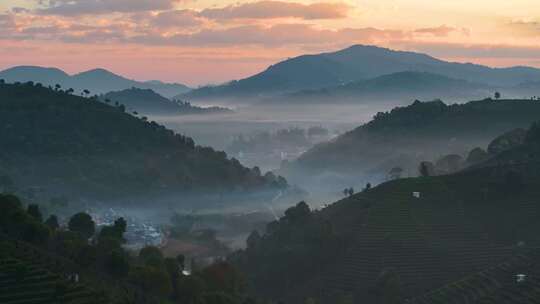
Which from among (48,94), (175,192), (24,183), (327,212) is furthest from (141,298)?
(48,94)

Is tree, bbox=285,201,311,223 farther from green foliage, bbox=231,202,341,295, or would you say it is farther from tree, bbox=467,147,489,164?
tree, bbox=467,147,489,164

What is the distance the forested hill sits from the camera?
150500 millimetres

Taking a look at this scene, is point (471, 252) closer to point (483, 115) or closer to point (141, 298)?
point (141, 298)

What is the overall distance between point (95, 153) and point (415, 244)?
95.5 metres

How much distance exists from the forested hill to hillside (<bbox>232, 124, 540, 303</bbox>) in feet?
211

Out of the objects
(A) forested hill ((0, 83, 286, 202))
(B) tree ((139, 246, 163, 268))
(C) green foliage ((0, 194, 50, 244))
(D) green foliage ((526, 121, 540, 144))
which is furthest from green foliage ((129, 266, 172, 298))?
(A) forested hill ((0, 83, 286, 202))

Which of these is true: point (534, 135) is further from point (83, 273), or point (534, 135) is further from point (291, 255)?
point (83, 273)

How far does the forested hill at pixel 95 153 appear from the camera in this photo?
5925 inches

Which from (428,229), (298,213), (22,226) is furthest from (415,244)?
(22,226)

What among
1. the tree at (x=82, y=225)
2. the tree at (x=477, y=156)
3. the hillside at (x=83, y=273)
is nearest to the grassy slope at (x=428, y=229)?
the hillside at (x=83, y=273)

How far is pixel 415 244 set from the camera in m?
81.4

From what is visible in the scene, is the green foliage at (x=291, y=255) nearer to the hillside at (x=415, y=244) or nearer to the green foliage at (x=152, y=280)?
the hillside at (x=415, y=244)

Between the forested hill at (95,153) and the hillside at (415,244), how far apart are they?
211 feet

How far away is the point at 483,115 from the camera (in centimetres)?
19800
